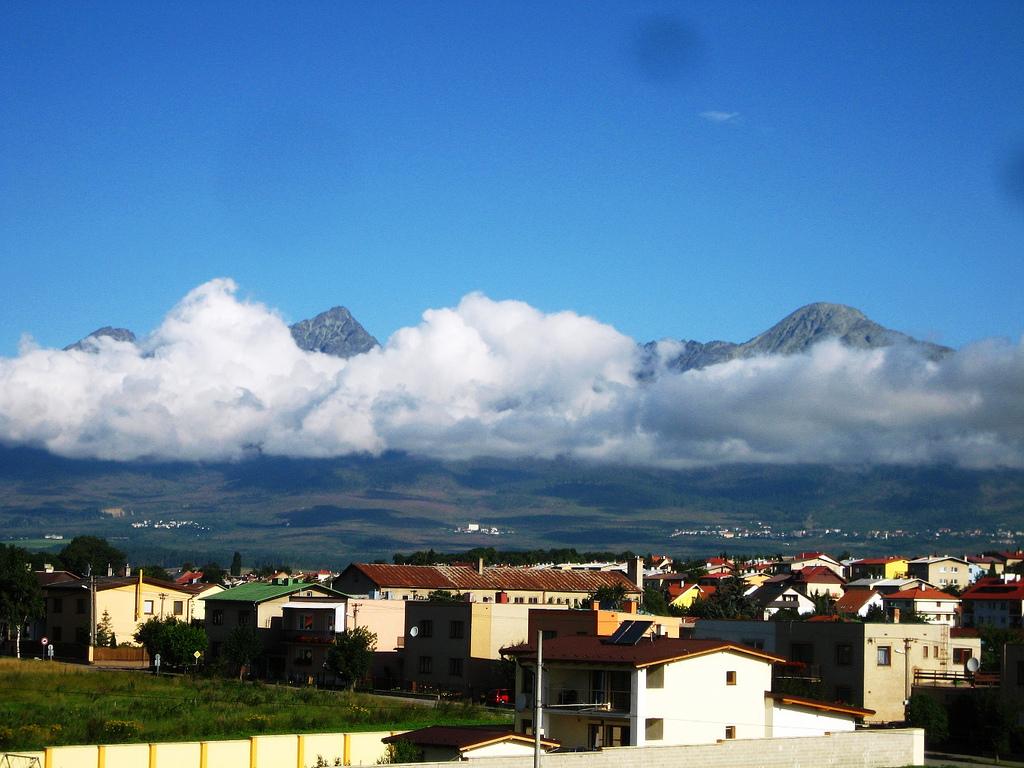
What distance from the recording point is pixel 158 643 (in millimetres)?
89500

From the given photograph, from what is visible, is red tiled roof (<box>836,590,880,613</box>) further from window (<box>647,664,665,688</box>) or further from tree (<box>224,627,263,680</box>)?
window (<box>647,664,665,688</box>)

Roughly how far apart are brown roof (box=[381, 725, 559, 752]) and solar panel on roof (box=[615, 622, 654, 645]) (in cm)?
719

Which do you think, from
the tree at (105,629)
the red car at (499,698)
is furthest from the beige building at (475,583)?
the red car at (499,698)

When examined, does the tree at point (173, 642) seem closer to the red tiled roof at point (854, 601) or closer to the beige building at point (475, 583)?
the beige building at point (475, 583)

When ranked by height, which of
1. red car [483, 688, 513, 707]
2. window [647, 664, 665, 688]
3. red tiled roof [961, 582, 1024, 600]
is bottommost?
red car [483, 688, 513, 707]

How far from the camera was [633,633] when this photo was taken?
5431 cm

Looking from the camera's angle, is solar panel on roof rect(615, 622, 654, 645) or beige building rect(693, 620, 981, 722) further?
beige building rect(693, 620, 981, 722)

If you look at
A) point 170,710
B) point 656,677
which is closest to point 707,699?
point 656,677

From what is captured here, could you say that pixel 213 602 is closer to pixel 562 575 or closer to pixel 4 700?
pixel 4 700

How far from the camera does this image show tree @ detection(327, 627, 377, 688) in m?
80.2

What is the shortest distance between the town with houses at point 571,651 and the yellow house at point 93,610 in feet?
0.46

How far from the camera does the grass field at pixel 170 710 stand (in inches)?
2133

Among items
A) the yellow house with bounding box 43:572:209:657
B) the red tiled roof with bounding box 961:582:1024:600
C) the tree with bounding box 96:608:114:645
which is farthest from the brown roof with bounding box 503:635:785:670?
the red tiled roof with bounding box 961:582:1024:600

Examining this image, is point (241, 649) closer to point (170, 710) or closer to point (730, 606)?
point (170, 710)
